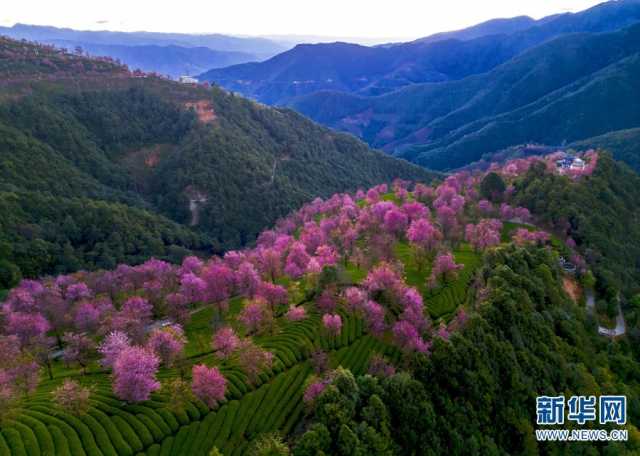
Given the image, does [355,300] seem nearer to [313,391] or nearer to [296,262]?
[313,391]

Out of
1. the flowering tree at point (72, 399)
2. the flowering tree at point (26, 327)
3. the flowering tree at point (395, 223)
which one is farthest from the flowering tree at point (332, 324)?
the flowering tree at point (395, 223)

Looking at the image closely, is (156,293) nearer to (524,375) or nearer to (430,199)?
(524,375)

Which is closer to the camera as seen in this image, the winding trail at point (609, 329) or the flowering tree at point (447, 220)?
the winding trail at point (609, 329)

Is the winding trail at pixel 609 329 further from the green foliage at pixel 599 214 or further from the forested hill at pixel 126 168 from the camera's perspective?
the forested hill at pixel 126 168

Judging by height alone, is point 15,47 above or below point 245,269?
above

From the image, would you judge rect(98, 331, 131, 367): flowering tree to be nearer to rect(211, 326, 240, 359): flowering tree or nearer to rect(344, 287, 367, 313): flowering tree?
rect(211, 326, 240, 359): flowering tree

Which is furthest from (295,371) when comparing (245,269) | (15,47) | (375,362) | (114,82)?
(15,47)
